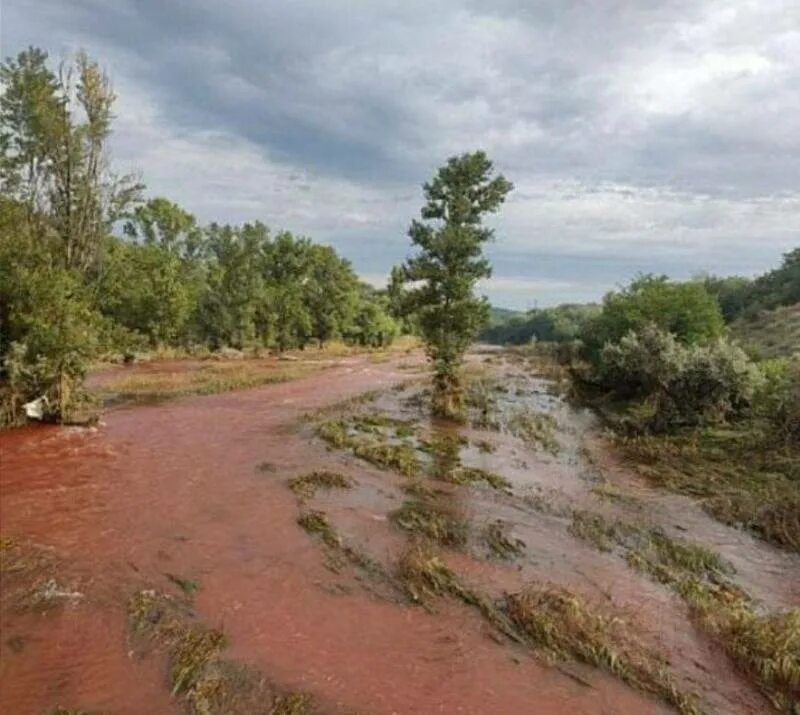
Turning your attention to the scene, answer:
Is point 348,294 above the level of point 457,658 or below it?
above

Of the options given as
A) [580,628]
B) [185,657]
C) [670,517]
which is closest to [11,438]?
[185,657]

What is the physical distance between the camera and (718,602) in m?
10.1

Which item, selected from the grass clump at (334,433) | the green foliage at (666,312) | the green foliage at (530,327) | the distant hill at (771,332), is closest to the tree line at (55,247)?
the grass clump at (334,433)

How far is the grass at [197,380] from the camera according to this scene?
2909 cm

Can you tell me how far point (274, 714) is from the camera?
22.1 feet

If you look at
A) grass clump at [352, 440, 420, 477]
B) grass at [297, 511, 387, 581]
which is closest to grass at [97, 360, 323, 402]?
grass clump at [352, 440, 420, 477]

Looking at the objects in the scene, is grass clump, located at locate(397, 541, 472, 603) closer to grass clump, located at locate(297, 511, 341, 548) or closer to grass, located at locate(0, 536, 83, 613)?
grass clump, located at locate(297, 511, 341, 548)

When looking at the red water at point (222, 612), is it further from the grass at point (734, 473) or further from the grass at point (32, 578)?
the grass at point (734, 473)

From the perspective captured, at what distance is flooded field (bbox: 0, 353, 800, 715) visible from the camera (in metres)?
7.48

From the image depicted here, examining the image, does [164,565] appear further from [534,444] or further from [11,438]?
[534,444]

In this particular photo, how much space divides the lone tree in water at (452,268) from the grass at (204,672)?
61.9 feet

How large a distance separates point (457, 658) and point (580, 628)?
6.13ft

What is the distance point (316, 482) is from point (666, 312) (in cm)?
2895

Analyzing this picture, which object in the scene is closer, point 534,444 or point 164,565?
point 164,565
